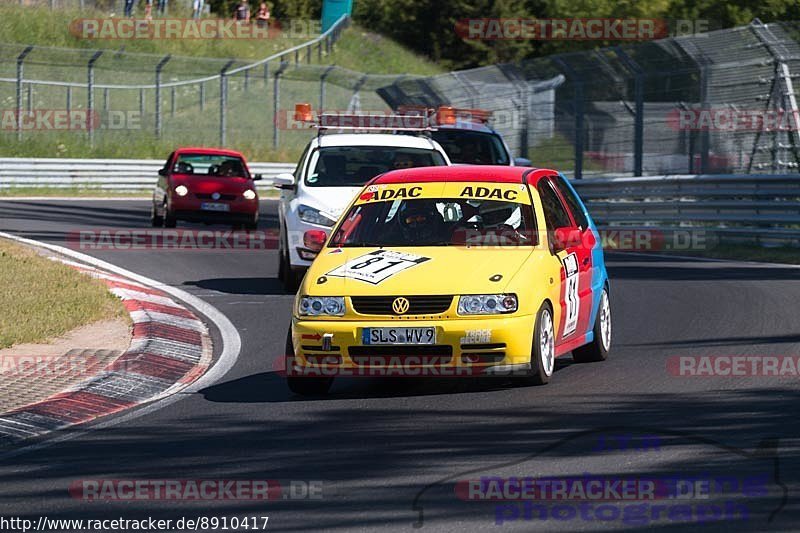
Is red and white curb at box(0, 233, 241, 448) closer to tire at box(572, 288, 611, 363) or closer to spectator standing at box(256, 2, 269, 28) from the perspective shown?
tire at box(572, 288, 611, 363)

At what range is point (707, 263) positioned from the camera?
19.6 meters

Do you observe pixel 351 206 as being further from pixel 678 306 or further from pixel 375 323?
pixel 678 306

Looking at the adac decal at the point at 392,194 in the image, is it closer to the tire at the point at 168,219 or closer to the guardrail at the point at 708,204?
the guardrail at the point at 708,204

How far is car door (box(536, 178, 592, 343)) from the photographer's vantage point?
996 cm

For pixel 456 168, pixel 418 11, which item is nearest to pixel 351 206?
pixel 456 168

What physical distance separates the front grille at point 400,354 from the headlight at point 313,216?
6.43 m

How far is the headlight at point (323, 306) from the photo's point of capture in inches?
363

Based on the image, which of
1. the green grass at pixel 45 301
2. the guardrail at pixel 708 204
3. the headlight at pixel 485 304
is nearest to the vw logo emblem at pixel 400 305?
the headlight at pixel 485 304

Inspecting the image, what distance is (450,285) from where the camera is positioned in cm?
917

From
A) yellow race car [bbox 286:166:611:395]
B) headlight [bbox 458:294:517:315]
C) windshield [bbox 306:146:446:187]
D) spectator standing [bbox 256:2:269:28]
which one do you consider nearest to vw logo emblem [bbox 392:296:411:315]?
yellow race car [bbox 286:166:611:395]

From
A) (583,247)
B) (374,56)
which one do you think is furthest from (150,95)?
(583,247)

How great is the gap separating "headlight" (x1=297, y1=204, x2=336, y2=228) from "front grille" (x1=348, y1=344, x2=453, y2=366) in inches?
253

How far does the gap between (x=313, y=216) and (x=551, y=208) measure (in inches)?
213

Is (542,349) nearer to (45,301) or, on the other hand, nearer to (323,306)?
(323,306)
